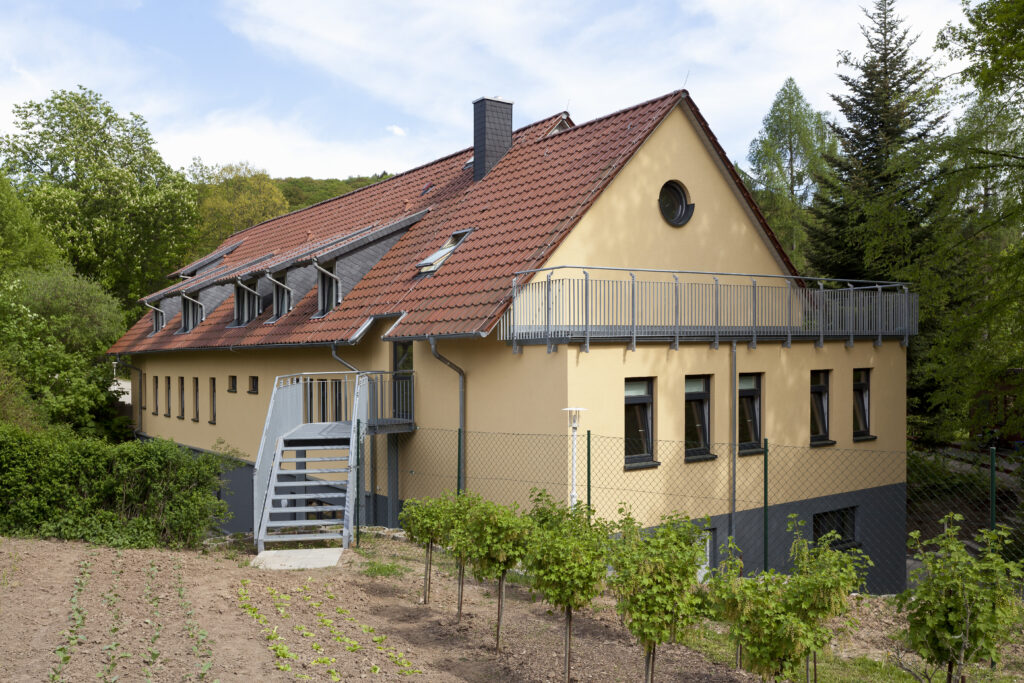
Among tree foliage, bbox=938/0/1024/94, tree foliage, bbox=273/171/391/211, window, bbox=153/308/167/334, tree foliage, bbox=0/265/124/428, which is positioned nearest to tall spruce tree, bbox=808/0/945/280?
tree foliage, bbox=938/0/1024/94

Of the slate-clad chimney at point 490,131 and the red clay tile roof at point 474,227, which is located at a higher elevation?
the slate-clad chimney at point 490,131

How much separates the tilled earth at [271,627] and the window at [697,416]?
5.64 m

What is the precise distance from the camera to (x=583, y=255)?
1527 centimetres

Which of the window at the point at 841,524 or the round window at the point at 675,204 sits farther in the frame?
the window at the point at 841,524

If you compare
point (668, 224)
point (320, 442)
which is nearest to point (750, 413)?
point (668, 224)

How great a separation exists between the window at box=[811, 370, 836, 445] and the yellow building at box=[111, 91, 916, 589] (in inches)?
1.8

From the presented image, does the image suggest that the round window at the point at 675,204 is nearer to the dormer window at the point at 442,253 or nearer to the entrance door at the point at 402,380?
the dormer window at the point at 442,253

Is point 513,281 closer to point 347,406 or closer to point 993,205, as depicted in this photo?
point 347,406

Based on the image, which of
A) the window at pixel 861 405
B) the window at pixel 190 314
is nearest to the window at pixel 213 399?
the window at pixel 190 314

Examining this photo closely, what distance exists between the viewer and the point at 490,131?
1994cm

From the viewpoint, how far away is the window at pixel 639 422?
14.2 meters

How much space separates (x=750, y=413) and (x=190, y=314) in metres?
18.8

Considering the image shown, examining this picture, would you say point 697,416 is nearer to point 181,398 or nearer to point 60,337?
point 181,398

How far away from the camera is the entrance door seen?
16609 mm
